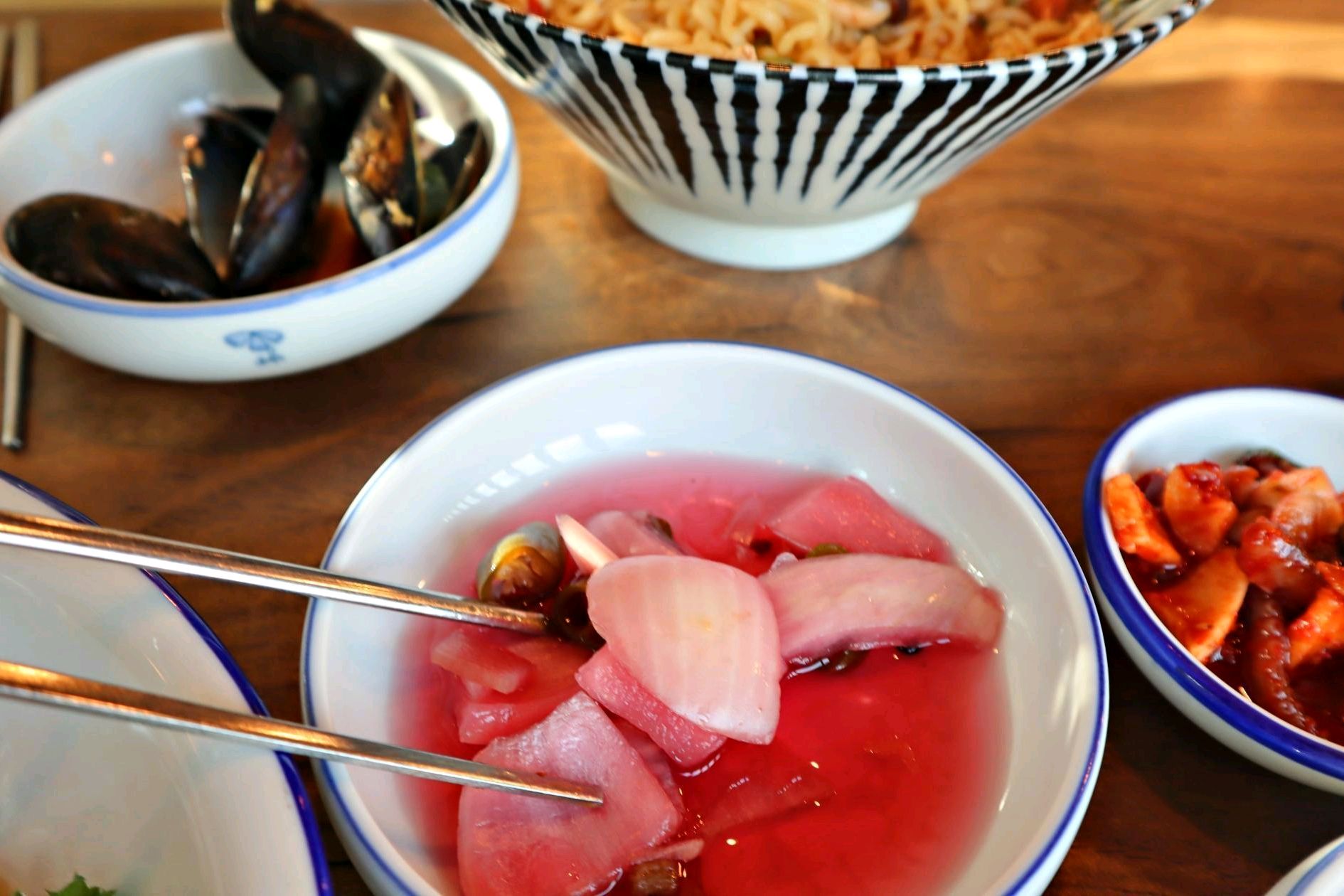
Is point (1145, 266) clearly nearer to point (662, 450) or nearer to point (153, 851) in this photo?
point (662, 450)

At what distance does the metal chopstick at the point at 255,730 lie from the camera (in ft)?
1.49

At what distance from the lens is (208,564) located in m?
0.60

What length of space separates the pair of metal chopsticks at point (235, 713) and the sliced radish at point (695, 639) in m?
0.09

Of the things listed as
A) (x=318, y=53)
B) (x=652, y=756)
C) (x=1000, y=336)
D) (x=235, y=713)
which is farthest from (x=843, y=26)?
(x=235, y=713)

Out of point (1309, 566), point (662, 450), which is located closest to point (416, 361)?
point (662, 450)

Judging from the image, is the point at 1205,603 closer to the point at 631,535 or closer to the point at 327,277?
the point at 631,535

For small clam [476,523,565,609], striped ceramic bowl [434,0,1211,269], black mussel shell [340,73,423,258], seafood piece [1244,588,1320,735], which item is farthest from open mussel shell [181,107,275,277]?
seafood piece [1244,588,1320,735]

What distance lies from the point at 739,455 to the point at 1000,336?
408mm

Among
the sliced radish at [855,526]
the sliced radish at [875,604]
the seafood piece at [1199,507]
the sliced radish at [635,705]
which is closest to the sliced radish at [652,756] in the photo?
the sliced radish at [635,705]

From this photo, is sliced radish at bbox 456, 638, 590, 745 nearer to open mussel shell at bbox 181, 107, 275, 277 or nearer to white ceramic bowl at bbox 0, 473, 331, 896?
white ceramic bowl at bbox 0, 473, 331, 896

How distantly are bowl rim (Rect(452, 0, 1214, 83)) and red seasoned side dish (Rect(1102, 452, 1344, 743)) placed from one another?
1.30 ft

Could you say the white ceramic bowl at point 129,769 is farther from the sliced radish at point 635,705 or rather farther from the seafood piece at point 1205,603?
the seafood piece at point 1205,603

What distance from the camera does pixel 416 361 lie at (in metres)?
1.07

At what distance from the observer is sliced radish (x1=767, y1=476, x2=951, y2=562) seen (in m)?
0.84
